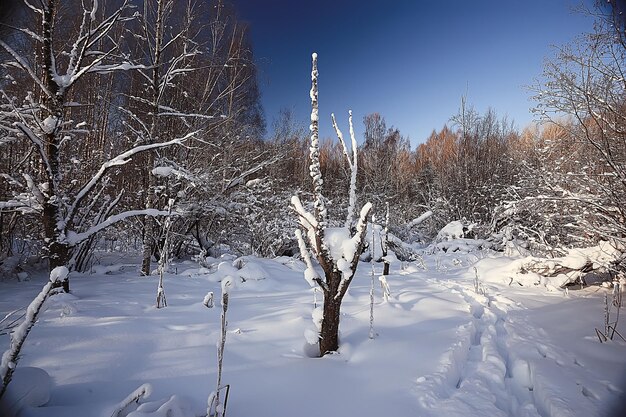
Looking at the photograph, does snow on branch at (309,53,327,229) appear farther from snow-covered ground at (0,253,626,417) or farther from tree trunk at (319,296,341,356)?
→ snow-covered ground at (0,253,626,417)

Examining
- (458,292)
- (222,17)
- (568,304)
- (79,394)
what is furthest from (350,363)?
(222,17)

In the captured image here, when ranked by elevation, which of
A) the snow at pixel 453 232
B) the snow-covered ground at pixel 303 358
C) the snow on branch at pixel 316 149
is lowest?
the snow-covered ground at pixel 303 358

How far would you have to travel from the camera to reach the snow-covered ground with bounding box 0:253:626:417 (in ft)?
7.43

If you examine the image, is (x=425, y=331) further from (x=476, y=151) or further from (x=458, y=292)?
(x=476, y=151)

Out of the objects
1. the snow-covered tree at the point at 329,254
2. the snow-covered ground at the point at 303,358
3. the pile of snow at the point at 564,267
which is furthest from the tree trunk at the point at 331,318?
the pile of snow at the point at 564,267

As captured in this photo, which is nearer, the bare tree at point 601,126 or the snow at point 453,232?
the bare tree at point 601,126

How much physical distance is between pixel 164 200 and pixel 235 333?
5.35 m

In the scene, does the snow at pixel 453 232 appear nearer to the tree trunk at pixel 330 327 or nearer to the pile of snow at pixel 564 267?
the pile of snow at pixel 564 267

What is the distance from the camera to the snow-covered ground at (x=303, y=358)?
7.43 ft

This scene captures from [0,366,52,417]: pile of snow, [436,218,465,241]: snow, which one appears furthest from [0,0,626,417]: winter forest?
[436,218,465,241]: snow

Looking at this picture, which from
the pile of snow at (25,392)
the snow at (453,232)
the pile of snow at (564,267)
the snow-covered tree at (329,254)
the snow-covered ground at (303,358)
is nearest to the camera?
the pile of snow at (25,392)

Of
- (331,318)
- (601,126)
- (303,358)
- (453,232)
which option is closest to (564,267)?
(601,126)

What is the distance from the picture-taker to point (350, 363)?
3.10 m

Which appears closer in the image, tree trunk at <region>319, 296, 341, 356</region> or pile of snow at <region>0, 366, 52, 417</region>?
pile of snow at <region>0, 366, 52, 417</region>
